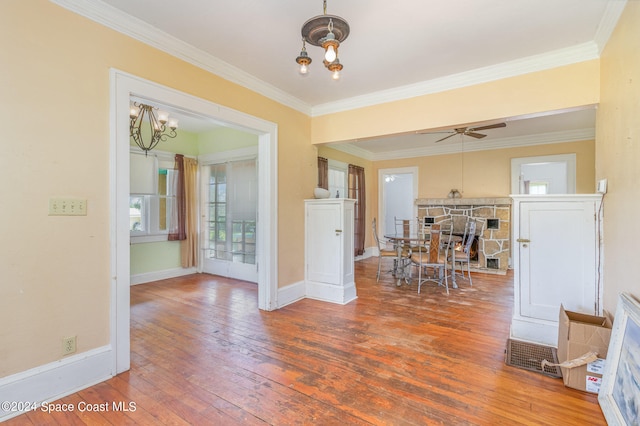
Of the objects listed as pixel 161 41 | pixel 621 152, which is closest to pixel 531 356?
pixel 621 152

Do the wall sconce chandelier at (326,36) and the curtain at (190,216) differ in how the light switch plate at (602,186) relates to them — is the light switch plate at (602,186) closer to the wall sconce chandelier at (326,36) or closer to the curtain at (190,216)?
the wall sconce chandelier at (326,36)

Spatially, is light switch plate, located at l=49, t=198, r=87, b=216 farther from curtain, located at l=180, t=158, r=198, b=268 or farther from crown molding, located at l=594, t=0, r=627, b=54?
crown molding, located at l=594, t=0, r=627, b=54

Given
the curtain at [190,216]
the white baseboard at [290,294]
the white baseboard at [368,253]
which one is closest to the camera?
the white baseboard at [290,294]

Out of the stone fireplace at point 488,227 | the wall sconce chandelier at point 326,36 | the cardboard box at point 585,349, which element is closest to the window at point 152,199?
the wall sconce chandelier at point 326,36

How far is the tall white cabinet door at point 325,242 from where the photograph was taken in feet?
12.3

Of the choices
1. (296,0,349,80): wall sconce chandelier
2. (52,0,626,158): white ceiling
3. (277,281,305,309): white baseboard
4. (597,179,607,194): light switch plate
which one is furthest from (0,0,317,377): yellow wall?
(597,179,607,194): light switch plate

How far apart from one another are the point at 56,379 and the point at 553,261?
12.5 ft

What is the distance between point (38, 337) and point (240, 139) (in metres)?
3.83

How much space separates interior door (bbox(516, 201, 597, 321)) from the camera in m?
2.45

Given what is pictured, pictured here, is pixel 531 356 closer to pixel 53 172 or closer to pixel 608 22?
pixel 608 22

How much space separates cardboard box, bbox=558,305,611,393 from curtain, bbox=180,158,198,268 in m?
5.23

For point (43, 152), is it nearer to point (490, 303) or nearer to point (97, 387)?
point (97, 387)

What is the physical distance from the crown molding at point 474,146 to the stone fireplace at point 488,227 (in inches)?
43.6

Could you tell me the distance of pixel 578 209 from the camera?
8.16 ft
